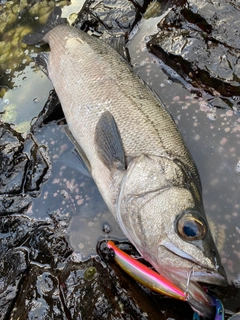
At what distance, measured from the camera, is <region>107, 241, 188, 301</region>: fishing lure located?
2537 millimetres

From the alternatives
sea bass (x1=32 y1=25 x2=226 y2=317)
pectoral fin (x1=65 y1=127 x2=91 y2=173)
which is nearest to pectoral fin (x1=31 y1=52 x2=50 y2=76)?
sea bass (x1=32 y1=25 x2=226 y2=317)

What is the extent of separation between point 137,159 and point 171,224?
701 mm

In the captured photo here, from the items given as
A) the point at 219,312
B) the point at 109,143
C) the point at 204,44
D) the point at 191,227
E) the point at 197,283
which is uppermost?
the point at 204,44

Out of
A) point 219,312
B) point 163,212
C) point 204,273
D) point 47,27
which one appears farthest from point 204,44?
point 219,312

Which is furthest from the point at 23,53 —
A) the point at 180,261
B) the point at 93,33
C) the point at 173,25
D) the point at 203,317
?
the point at 203,317

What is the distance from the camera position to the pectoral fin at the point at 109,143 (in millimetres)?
3119

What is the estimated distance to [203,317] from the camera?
2.65 m

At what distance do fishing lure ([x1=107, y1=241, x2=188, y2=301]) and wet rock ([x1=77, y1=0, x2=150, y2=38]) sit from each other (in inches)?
122

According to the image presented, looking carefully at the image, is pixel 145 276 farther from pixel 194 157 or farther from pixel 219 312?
pixel 194 157

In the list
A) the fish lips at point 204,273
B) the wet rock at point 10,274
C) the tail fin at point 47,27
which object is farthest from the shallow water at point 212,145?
the wet rock at point 10,274

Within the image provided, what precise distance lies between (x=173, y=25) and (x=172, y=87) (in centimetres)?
98

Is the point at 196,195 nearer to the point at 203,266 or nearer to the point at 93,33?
the point at 203,266

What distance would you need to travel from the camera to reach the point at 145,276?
2.74 metres

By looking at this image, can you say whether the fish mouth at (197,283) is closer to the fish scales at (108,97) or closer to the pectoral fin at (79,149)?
the fish scales at (108,97)
